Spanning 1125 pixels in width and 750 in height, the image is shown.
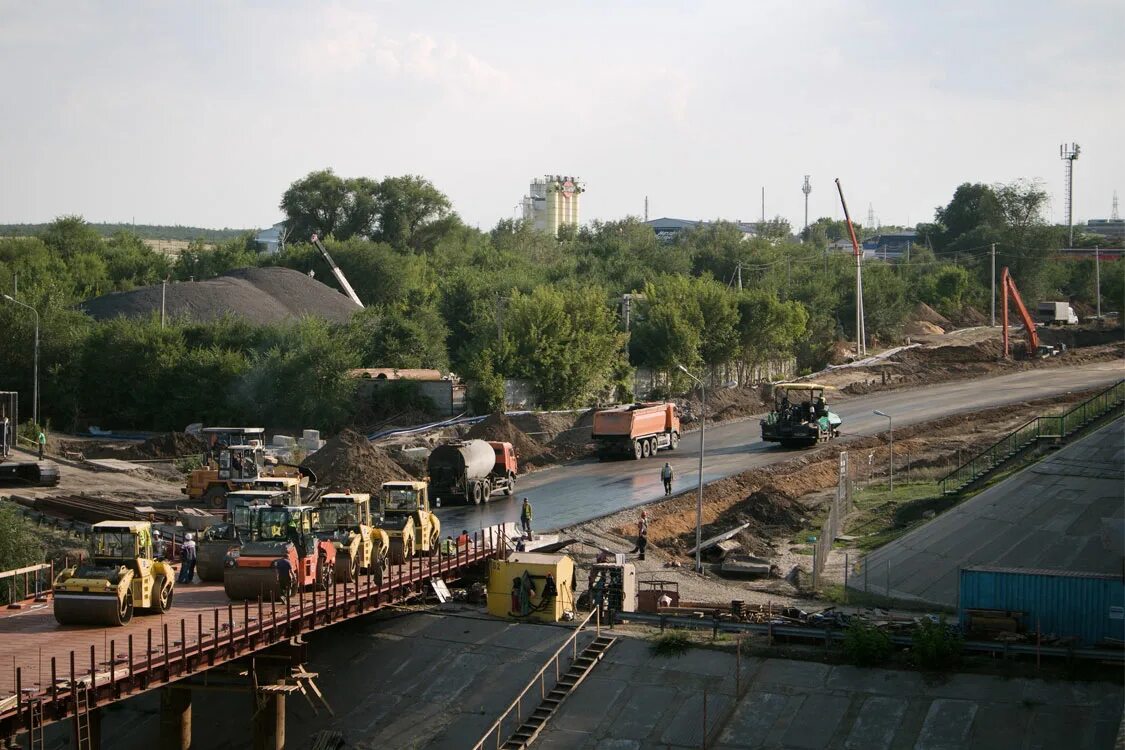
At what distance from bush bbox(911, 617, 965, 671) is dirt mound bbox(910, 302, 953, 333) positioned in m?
94.5

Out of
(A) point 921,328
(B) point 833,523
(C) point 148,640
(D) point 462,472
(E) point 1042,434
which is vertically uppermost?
(A) point 921,328

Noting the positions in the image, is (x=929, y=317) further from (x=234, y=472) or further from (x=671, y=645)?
(x=671, y=645)

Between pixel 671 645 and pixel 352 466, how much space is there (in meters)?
24.5

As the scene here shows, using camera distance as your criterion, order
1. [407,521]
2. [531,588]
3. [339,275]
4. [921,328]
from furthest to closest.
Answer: [921,328] < [339,275] < [407,521] < [531,588]

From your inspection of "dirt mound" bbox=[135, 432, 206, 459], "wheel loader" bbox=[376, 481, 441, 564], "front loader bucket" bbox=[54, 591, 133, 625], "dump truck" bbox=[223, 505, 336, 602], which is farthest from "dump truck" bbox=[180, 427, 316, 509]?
"front loader bucket" bbox=[54, 591, 133, 625]

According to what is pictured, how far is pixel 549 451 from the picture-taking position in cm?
6275

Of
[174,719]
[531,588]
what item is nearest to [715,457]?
[531,588]

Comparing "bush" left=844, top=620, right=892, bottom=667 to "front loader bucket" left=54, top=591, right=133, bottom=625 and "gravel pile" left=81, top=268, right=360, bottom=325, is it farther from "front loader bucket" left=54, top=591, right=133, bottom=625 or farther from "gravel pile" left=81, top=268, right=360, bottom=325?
"gravel pile" left=81, top=268, right=360, bottom=325

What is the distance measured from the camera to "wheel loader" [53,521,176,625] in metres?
26.9

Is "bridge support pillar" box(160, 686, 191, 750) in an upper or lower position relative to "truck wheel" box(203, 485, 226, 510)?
lower

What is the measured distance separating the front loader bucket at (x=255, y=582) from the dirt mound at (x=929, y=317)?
3859 inches

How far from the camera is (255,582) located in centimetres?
2931

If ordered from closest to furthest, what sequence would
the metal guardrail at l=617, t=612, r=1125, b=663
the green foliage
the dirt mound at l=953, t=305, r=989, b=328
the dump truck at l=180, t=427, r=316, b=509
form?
the metal guardrail at l=617, t=612, r=1125, b=663 → the green foliage → the dump truck at l=180, t=427, r=316, b=509 → the dirt mound at l=953, t=305, r=989, b=328

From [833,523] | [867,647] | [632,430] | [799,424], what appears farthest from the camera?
[799,424]
